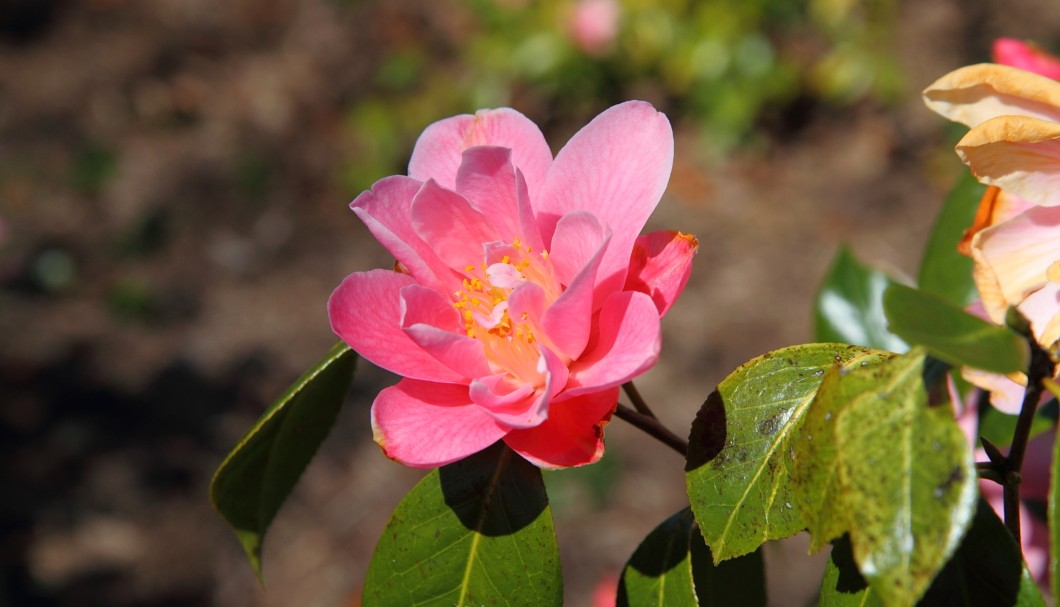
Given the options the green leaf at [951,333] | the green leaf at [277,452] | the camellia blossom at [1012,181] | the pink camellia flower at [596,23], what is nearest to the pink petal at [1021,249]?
the camellia blossom at [1012,181]

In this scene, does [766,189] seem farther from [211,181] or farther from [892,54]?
[211,181]

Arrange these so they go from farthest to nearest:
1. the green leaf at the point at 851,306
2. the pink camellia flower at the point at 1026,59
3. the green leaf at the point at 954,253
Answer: the green leaf at the point at 851,306
the green leaf at the point at 954,253
the pink camellia flower at the point at 1026,59

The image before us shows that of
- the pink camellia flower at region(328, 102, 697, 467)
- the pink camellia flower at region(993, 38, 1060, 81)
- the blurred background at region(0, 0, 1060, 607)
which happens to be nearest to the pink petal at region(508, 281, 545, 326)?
the pink camellia flower at region(328, 102, 697, 467)

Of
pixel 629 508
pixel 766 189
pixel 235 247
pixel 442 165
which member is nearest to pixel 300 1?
pixel 235 247

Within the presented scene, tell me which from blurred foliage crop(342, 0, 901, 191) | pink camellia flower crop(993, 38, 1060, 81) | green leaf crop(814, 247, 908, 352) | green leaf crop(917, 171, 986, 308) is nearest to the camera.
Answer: pink camellia flower crop(993, 38, 1060, 81)

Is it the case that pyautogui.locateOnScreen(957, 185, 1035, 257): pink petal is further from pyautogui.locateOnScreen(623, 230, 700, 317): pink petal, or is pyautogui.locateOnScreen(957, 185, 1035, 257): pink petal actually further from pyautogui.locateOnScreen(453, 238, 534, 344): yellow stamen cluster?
pyautogui.locateOnScreen(453, 238, 534, 344): yellow stamen cluster

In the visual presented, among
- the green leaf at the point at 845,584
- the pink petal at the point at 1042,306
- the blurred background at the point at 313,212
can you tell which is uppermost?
the pink petal at the point at 1042,306

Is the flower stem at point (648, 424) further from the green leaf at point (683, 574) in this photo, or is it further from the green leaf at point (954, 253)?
the green leaf at point (954, 253)

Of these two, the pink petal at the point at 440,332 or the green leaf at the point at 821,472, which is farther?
the pink petal at the point at 440,332
